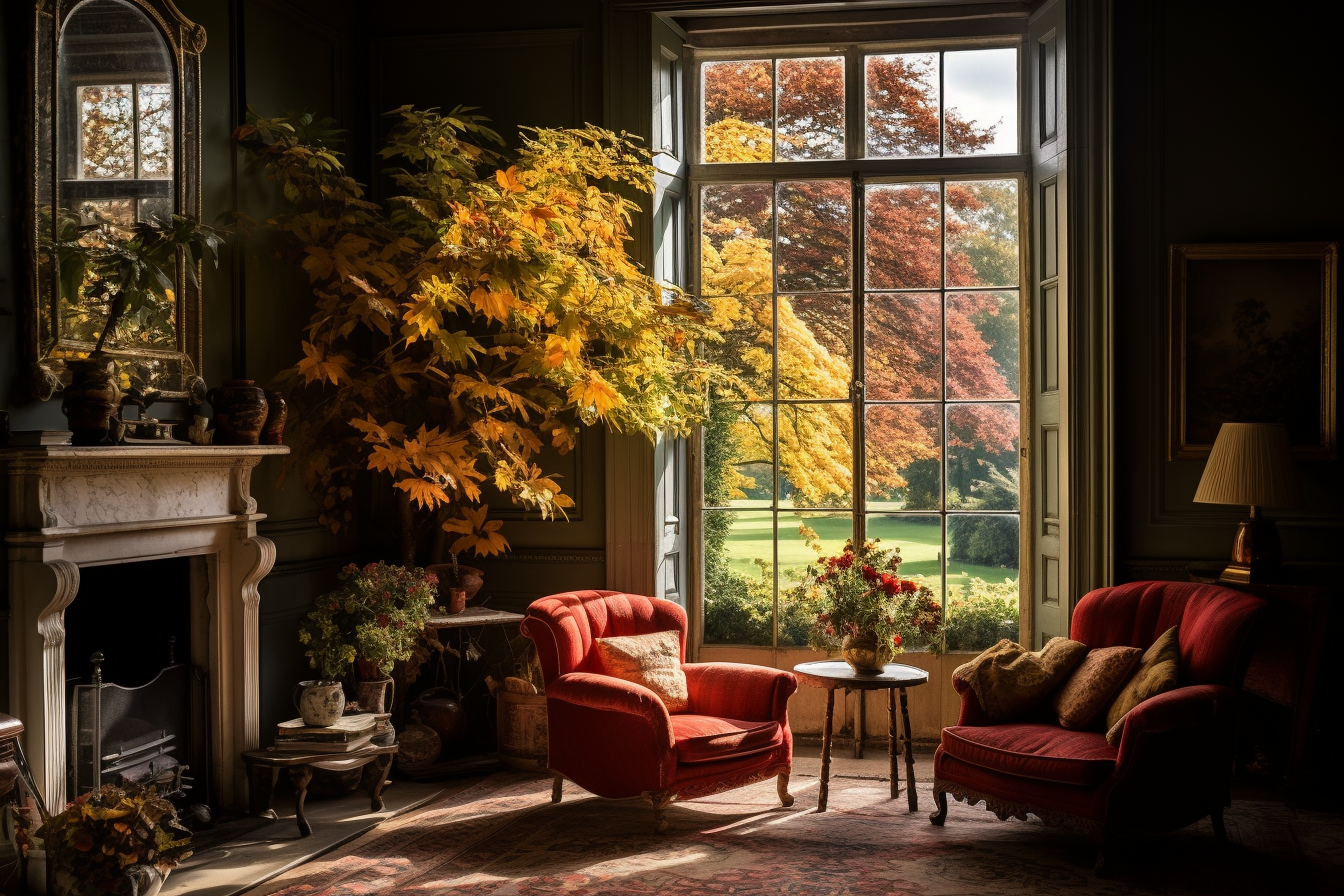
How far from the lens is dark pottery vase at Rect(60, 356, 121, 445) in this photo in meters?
3.77

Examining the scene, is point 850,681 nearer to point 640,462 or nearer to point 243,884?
point 640,462

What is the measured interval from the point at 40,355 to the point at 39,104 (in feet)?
2.57

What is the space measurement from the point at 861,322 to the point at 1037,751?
2416 mm

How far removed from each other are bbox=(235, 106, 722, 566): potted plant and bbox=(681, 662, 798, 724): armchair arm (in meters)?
1.01

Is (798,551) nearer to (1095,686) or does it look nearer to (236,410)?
(1095,686)

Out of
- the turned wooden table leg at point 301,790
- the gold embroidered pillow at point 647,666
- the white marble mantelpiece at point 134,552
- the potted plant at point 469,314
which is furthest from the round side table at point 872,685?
the white marble mantelpiece at point 134,552

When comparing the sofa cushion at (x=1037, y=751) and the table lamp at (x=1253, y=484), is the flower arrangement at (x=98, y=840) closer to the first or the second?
the sofa cushion at (x=1037, y=751)

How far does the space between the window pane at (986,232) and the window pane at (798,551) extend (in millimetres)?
1309

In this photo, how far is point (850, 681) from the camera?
468 centimetres

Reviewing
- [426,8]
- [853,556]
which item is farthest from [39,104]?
[853,556]

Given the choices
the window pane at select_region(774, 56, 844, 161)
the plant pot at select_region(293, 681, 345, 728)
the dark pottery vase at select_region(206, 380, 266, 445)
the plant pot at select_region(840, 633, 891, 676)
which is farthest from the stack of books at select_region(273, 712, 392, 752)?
the window pane at select_region(774, 56, 844, 161)

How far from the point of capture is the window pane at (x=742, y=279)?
598 centimetres

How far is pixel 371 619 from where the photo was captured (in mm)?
4938

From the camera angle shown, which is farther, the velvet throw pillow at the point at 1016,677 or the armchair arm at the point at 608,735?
the velvet throw pillow at the point at 1016,677
